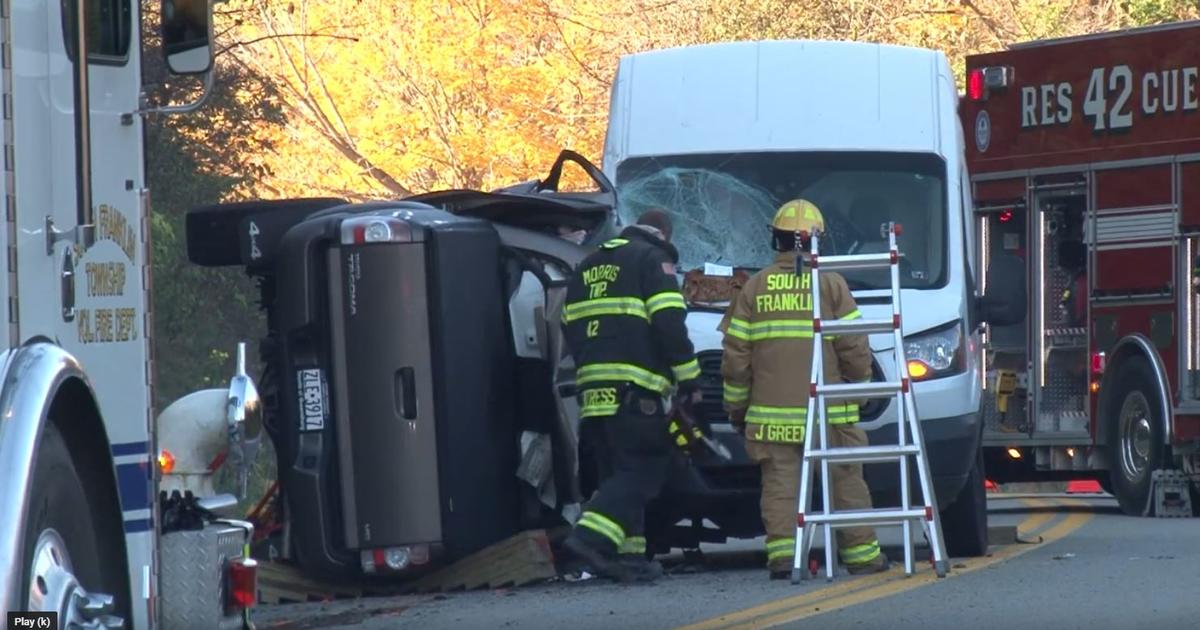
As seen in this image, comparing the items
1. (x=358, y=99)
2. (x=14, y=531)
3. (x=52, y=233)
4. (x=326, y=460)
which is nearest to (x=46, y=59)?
(x=52, y=233)

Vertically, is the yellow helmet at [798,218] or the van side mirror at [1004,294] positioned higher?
the yellow helmet at [798,218]

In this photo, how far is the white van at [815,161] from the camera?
11953 mm

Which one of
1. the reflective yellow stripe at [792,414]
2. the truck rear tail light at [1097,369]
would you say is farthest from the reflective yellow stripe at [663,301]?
the truck rear tail light at [1097,369]

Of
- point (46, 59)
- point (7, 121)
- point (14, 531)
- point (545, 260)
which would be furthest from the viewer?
point (545, 260)

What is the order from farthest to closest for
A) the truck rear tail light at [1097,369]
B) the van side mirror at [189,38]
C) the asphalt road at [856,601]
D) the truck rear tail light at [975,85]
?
the truck rear tail light at [975,85] < the truck rear tail light at [1097,369] < the asphalt road at [856,601] < the van side mirror at [189,38]

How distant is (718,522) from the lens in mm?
11828

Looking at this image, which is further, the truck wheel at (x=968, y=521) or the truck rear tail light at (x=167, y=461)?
the truck wheel at (x=968, y=521)

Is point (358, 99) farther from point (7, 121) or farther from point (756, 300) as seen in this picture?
point (7, 121)

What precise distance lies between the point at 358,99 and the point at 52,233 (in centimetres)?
2852

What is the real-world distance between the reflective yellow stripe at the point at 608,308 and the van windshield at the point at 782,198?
1222 mm

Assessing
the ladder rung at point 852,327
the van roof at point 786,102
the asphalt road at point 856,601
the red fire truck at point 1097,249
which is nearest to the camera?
the asphalt road at point 856,601

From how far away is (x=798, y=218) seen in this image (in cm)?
1091

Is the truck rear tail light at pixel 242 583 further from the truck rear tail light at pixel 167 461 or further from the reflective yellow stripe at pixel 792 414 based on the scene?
the reflective yellow stripe at pixel 792 414

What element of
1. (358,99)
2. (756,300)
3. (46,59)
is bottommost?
(756,300)
